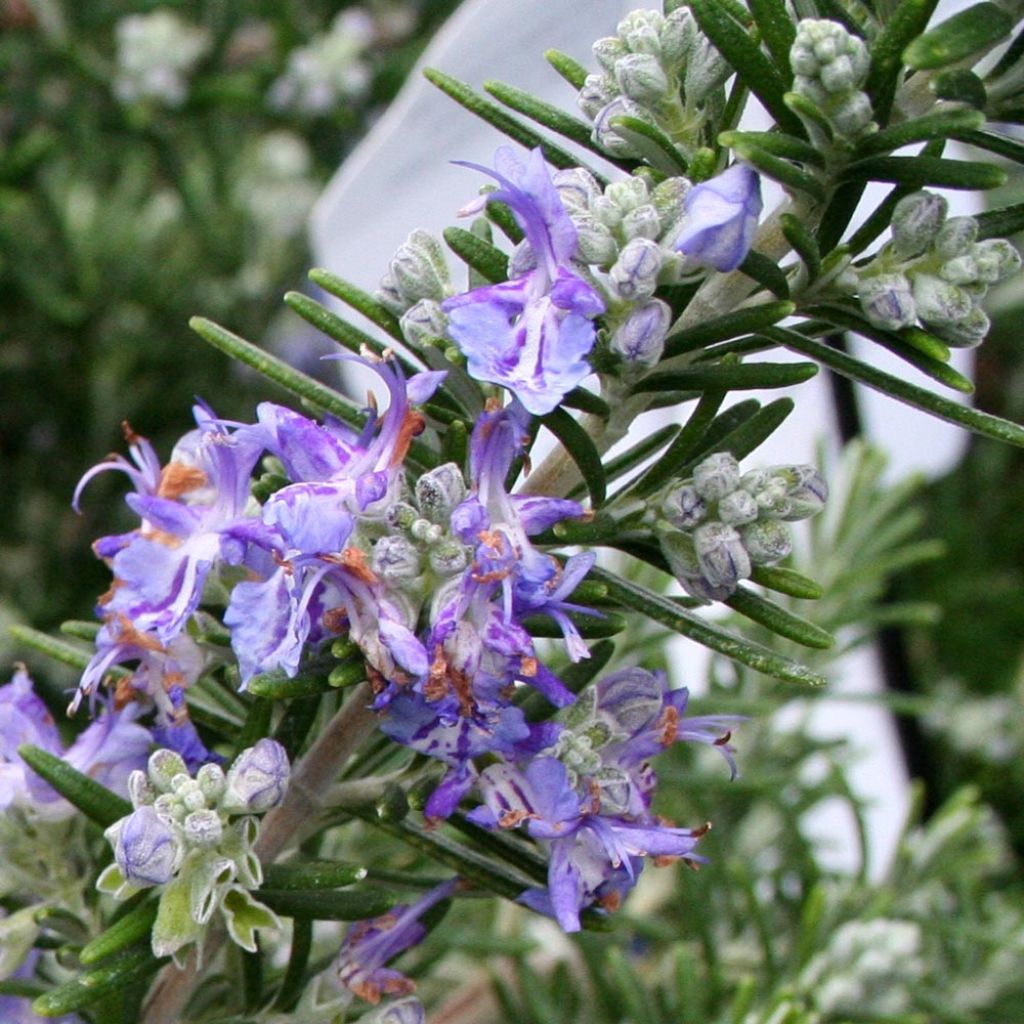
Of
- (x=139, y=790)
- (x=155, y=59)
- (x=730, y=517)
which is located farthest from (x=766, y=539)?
(x=155, y=59)

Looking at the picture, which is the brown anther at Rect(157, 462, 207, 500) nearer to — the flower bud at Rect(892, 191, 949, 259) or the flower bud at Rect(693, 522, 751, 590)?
the flower bud at Rect(693, 522, 751, 590)

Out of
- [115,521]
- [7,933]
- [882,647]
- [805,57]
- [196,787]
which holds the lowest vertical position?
[115,521]

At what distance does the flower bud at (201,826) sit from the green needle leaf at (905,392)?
372 mm

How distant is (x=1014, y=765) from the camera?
6.71 ft

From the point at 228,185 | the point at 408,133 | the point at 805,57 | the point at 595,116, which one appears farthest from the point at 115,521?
the point at 805,57

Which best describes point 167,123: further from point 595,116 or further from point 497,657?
point 497,657

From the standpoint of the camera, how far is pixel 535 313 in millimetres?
643

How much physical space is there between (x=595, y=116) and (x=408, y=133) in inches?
24.2

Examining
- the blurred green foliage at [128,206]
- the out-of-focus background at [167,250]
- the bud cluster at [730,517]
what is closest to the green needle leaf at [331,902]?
the bud cluster at [730,517]

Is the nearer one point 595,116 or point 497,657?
point 497,657

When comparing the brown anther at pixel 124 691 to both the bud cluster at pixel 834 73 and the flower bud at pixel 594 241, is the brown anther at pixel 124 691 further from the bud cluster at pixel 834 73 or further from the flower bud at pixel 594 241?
the bud cluster at pixel 834 73

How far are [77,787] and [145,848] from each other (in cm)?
9

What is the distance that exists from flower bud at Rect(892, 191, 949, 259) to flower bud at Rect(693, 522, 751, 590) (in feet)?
0.55

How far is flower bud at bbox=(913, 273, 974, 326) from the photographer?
0.69 metres
